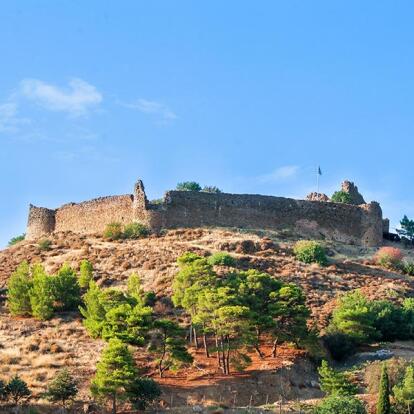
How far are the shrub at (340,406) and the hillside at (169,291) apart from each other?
388 cm

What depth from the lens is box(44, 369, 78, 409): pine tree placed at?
3684cm

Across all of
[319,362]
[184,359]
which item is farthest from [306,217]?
[184,359]

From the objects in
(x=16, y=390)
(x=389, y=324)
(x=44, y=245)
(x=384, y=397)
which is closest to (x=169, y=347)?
(x=16, y=390)

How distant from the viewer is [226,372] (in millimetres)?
42062

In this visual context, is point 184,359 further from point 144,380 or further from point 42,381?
point 42,381

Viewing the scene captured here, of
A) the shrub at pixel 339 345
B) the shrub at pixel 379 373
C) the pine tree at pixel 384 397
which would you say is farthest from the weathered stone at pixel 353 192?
the pine tree at pixel 384 397

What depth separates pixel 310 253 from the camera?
2259 inches

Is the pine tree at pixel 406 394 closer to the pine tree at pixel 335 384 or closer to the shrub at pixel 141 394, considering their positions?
the pine tree at pixel 335 384

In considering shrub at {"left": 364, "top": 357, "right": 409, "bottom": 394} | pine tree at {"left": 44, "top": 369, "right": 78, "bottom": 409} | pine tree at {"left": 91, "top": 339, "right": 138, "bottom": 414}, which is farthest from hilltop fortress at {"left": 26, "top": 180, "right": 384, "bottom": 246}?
pine tree at {"left": 44, "top": 369, "right": 78, "bottom": 409}

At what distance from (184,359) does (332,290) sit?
49.8 feet

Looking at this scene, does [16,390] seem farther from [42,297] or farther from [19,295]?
[19,295]

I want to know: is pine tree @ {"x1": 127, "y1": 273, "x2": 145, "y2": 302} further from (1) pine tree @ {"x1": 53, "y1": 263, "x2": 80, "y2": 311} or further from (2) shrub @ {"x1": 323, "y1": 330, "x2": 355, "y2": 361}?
(2) shrub @ {"x1": 323, "y1": 330, "x2": 355, "y2": 361}

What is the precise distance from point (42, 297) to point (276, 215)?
751 inches

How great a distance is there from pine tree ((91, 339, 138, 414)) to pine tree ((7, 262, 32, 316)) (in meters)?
13.3
